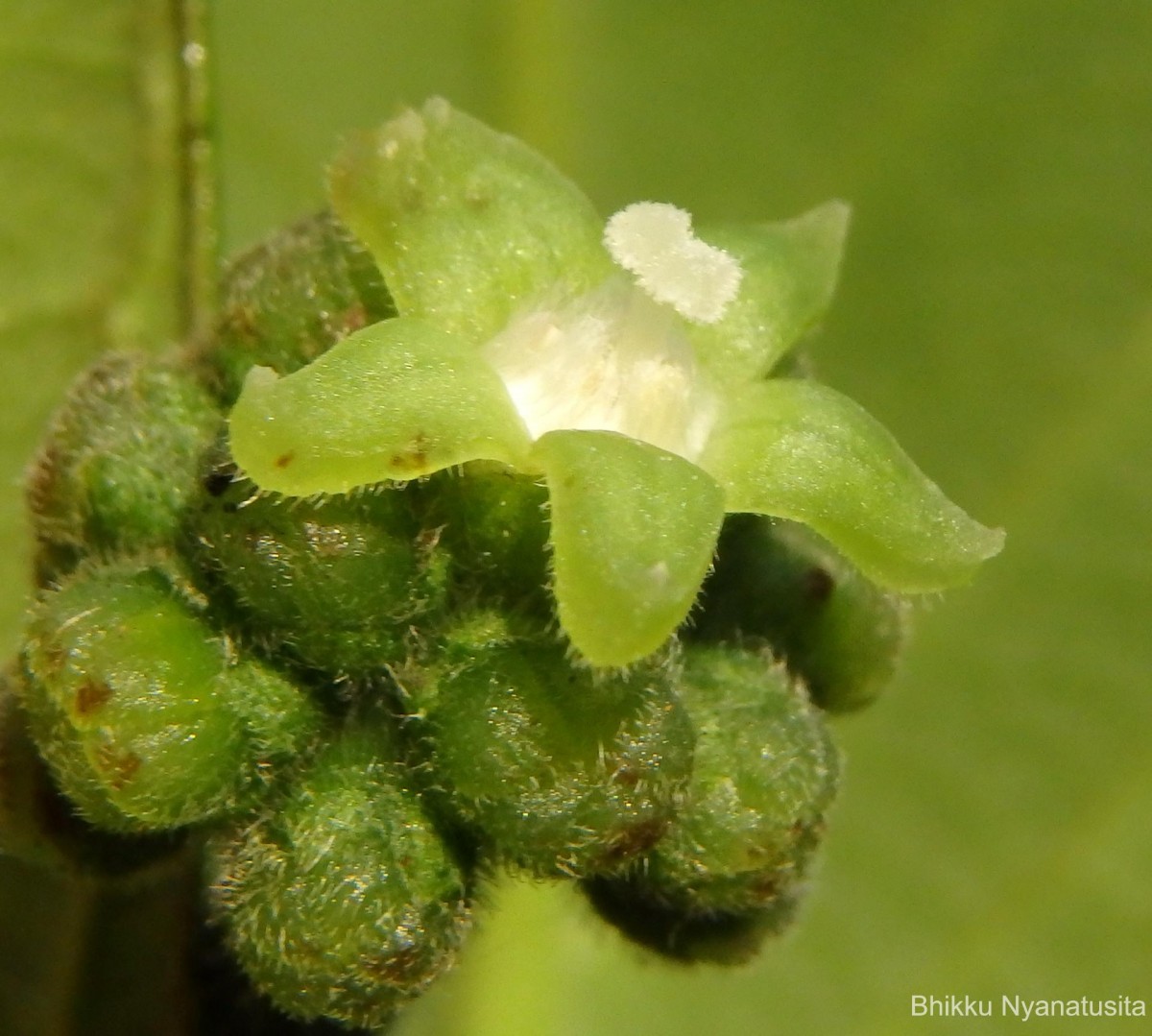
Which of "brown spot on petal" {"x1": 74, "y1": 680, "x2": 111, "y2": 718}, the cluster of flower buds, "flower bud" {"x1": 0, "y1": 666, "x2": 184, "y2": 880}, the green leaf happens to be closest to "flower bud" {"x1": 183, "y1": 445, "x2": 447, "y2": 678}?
the cluster of flower buds

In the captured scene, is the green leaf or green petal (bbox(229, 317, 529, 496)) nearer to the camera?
green petal (bbox(229, 317, 529, 496))

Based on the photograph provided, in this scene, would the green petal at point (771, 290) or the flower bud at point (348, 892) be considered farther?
the green petal at point (771, 290)

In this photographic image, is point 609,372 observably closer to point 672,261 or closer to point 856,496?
point 672,261

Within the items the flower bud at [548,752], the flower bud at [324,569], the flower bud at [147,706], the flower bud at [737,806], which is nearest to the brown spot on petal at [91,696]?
the flower bud at [147,706]

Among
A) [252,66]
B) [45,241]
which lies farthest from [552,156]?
[45,241]

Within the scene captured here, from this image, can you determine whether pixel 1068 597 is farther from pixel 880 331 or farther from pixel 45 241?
pixel 45 241

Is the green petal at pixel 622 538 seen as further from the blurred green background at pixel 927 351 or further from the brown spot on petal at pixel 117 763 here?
the blurred green background at pixel 927 351

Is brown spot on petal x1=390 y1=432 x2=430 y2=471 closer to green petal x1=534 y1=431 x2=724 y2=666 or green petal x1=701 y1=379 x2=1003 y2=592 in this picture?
green petal x1=534 y1=431 x2=724 y2=666
